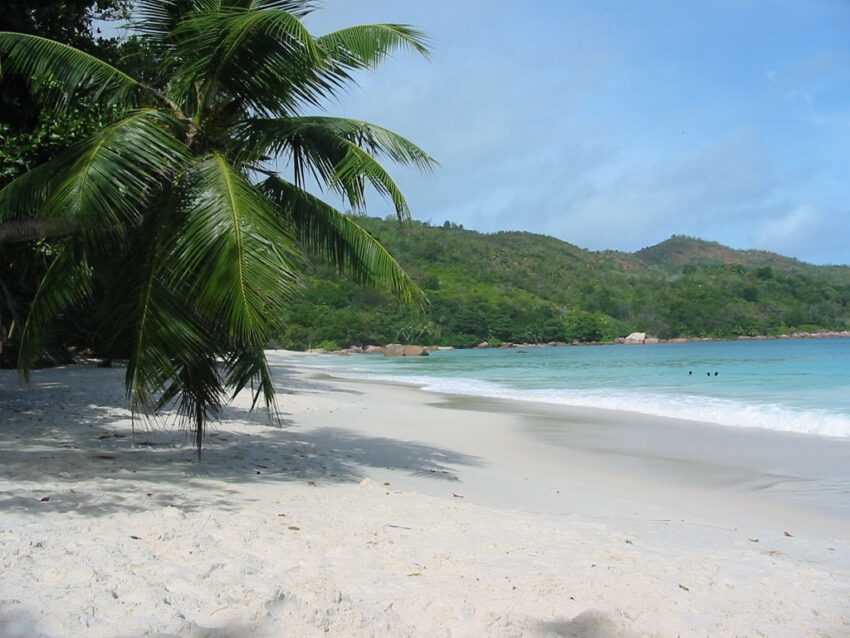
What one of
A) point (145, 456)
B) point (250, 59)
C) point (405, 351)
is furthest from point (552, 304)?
point (250, 59)

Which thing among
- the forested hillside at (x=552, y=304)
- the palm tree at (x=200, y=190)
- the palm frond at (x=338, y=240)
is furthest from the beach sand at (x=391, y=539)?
the forested hillside at (x=552, y=304)

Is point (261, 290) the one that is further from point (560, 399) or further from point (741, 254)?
point (741, 254)

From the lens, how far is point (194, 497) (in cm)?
545

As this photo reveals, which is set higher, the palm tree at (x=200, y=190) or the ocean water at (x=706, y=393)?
the palm tree at (x=200, y=190)

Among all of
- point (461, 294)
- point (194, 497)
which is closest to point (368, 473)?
point (194, 497)

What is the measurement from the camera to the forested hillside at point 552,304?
7356cm

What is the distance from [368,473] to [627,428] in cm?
725

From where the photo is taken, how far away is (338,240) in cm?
725

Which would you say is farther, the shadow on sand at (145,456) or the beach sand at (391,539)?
the shadow on sand at (145,456)

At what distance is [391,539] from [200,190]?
3.32 meters

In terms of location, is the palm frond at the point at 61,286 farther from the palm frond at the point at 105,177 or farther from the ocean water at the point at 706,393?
the ocean water at the point at 706,393

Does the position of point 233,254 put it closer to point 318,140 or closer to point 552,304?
point 318,140

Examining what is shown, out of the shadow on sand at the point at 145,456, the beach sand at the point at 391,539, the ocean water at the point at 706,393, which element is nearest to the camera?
the beach sand at the point at 391,539

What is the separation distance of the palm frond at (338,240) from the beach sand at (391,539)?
79.2 inches
